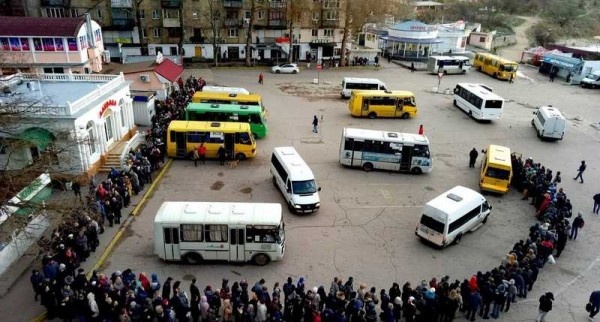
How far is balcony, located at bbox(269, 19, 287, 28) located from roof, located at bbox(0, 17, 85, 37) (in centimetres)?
2481

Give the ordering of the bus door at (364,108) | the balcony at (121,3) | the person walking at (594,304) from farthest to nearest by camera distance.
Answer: the balcony at (121,3), the bus door at (364,108), the person walking at (594,304)

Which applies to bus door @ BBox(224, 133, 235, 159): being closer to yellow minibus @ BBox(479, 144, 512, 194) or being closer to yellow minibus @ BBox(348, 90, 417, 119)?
yellow minibus @ BBox(348, 90, 417, 119)

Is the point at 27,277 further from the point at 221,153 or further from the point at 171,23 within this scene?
the point at 171,23

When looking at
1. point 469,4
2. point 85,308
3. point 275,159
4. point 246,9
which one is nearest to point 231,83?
point 246,9

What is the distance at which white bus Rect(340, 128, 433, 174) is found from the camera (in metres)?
25.4

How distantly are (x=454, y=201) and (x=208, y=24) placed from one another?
142 feet

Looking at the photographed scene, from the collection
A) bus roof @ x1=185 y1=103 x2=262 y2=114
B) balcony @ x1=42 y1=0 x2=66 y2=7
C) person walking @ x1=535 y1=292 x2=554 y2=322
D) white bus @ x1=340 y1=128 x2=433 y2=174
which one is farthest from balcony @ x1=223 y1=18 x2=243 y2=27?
person walking @ x1=535 y1=292 x2=554 y2=322

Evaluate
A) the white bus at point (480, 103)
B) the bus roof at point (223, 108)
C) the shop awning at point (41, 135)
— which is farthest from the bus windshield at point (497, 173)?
the shop awning at point (41, 135)

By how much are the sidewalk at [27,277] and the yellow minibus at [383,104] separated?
64.8 feet

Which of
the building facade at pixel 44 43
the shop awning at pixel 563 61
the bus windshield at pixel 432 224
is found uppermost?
the building facade at pixel 44 43

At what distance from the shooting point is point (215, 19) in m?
52.9

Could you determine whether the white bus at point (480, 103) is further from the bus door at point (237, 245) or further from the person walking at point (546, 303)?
the bus door at point (237, 245)

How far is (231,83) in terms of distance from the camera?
45875mm

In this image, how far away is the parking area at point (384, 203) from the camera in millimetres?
17156
